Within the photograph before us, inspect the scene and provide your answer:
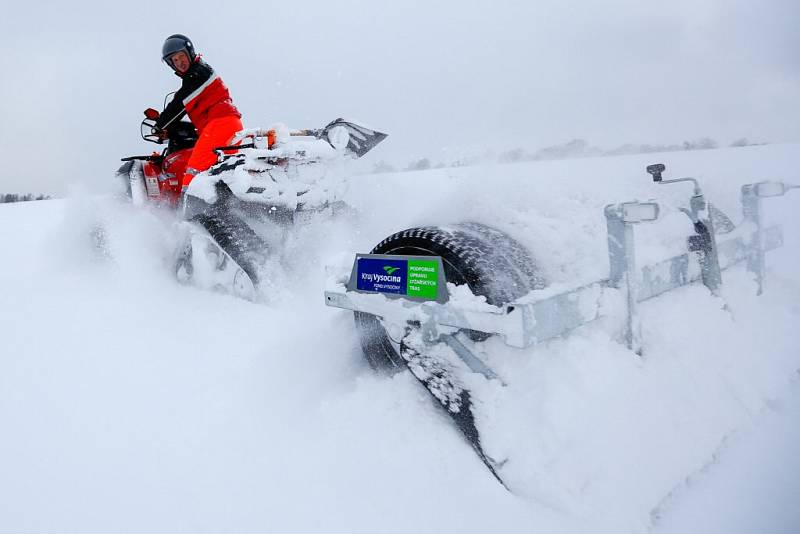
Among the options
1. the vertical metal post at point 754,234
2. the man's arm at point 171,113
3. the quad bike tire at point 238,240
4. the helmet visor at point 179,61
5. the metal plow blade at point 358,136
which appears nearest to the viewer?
the vertical metal post at point 754,234

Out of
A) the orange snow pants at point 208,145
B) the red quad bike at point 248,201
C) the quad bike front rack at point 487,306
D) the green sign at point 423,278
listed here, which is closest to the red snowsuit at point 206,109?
the orange snow pants at point 208,145

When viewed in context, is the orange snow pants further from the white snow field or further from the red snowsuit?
the white snow field

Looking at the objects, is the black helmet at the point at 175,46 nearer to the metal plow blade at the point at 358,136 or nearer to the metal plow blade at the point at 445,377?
the metal plow blade at the point at 358,136

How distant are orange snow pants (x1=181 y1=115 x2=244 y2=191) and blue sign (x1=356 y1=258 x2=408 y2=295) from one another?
318 cm

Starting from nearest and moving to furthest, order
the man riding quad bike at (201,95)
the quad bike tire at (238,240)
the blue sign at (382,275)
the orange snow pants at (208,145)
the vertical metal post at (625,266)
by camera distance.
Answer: the vertical metal post at (625,266) < the blue sign at (382,275) < the quad bike tire at (238,240) < the orange snow pants at (208,145) < the man riding quad bike at (201,95)

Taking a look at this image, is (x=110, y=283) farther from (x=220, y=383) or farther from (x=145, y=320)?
(x=220, y=383)

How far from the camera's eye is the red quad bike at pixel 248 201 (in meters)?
4.11

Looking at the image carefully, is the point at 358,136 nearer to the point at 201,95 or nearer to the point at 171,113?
the point at 201,95

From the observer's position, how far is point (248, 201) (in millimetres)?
4164

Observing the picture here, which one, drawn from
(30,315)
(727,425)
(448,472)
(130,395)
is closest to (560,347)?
(448,472)

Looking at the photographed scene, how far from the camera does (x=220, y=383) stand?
111 inches

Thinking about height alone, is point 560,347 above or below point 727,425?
above

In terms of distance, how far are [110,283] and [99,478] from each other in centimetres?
317

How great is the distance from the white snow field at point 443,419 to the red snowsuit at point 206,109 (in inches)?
80.0
